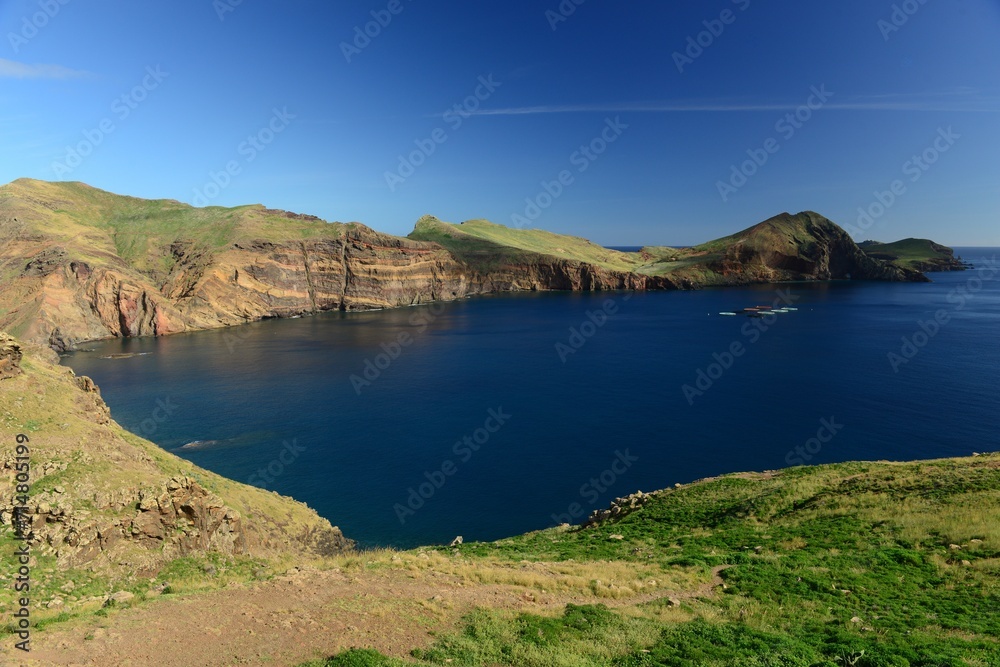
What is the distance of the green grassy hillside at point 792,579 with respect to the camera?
52.9 ft

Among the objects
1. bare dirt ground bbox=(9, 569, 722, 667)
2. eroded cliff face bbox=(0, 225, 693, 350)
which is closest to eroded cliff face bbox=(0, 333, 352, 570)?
bare dirt ground bbox=(9, 569, 722, 667)

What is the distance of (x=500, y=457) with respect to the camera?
57469 millimetres

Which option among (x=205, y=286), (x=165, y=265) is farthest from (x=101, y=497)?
(x=165, y=265)

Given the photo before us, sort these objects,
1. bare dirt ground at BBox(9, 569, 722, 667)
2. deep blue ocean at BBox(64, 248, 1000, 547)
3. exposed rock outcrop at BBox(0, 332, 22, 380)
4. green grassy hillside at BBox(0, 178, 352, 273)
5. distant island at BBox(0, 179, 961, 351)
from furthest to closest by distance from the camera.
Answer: green grassy hillside at BBox(0, 178, 352, 273) < distant island at BBox(0, 179, 961, 351) < deep blue ocean at BBox(64, 248, 1000, 547) < exposed rock outcrop at BBox(0, 332, 22, 380) < bare dirt ground at BBox(9, 569, 722, 667)

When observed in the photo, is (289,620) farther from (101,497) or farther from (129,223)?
(129,223)

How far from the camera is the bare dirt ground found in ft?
51.3

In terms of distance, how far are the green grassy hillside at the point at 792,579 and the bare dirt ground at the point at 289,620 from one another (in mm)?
1117

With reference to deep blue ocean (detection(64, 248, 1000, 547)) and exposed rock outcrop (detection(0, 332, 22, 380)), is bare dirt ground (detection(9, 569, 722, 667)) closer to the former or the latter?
deep blue ocean (detection(64, 248, 1000, 547))

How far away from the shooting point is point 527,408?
7394 centimetres

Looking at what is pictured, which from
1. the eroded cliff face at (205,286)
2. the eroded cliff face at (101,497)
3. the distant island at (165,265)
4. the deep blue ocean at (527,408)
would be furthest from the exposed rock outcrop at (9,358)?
the eroded cliff face at (205,286)

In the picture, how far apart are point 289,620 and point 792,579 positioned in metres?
19.8

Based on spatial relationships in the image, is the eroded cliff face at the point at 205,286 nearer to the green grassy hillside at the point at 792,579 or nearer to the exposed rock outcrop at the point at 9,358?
the exposed rock outcrop at the point at 9,358

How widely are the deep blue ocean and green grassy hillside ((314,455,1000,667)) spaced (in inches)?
607

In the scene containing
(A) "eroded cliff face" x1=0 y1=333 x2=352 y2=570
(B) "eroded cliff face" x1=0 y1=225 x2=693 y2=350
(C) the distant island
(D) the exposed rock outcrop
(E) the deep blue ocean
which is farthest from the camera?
(C) the distant island
